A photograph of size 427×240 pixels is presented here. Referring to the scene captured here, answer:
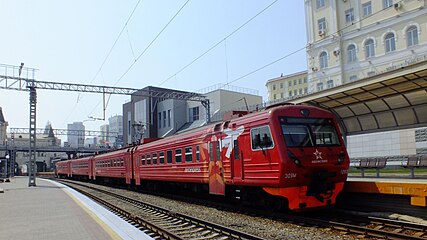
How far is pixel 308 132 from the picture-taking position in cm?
1085

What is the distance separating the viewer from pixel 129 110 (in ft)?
218

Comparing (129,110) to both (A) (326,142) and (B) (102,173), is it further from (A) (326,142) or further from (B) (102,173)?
(A) (326,142)

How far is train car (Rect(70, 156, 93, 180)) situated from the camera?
3898 centimetres

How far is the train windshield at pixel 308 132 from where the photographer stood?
10477mm

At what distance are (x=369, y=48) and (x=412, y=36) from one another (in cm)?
411

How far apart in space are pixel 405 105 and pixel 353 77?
24.4 m

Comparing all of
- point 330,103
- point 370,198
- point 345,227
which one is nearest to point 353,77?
point 330,103

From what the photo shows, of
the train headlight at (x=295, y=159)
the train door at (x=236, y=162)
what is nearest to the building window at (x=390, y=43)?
the train door at (x=236, y=162)

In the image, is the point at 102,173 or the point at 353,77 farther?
the point at 353,77

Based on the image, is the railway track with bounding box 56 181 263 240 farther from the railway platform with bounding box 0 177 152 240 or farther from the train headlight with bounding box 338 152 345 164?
the train headlight with bounding box 338 152 345 164

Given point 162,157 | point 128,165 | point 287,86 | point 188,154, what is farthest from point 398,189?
point 287,86

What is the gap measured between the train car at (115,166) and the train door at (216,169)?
481 inches

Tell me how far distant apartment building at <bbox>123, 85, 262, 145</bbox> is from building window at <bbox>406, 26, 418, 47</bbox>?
21.0m

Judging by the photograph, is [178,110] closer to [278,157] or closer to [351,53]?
[351,53]
